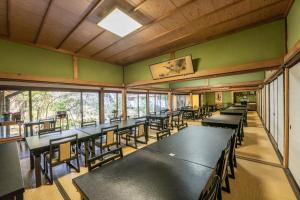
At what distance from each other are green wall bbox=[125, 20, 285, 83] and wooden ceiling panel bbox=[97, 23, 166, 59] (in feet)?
3.90

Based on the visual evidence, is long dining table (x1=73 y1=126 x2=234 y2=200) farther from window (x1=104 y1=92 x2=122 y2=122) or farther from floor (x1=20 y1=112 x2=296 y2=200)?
window (x1=104 y1=92 x2=122 y2=122)

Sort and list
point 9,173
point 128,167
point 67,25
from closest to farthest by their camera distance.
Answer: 1. point 9,173
2. point 128,167
3. point 67,25

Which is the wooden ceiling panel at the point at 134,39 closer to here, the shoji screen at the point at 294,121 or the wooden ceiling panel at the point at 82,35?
the wooden ceiling panel at the point at 82,35

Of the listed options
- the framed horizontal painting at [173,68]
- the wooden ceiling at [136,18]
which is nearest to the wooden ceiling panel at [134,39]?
the wooden ceiling at [136,18]

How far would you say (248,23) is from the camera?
251 cm

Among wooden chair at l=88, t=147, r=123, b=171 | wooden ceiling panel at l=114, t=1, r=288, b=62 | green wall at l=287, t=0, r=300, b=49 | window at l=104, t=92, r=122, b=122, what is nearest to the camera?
wooden chair at l=88, t=147, r=123, b=171

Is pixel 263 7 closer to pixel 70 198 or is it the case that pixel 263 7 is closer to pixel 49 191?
pixel 70 198

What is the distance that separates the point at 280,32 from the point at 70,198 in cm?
432

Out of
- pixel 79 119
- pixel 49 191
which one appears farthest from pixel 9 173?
pixel 79 119

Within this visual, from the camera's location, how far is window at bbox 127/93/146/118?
854cm

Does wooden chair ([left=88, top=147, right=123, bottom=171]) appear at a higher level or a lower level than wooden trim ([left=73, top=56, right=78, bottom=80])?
lower

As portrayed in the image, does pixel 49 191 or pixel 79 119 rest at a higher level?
pixel 79 119

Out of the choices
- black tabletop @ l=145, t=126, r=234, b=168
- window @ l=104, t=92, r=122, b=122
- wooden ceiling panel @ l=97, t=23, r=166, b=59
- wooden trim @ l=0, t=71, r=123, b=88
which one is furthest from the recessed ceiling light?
window @ l=104, t=92, r=122, b=122

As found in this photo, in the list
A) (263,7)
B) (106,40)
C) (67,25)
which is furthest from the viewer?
(106,40)
